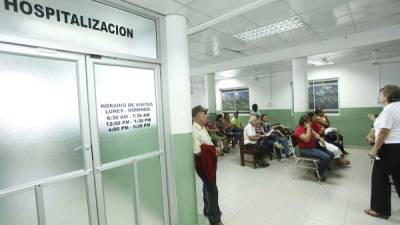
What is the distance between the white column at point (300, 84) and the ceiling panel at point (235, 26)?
2.28m

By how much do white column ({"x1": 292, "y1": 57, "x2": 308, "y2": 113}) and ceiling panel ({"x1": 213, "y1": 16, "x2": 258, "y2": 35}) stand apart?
2278 mm

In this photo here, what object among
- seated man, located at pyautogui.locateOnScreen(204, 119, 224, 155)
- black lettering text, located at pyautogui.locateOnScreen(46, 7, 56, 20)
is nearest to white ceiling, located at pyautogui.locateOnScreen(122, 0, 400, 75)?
A: black lettering text, located at pyautogui.locateOnScreen(46, 7, 56, 20)

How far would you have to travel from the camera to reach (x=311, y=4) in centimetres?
310

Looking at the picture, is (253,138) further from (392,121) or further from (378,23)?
(378,23)

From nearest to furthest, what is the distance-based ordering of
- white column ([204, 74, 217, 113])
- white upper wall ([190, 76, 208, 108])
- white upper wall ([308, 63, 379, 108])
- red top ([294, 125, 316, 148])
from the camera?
1. red top ([294, 125, 316, 148])
2. white upper wall ([308, 63, 379, 108])
3. white column ([204, 74, 217, 113])
4. white upper wall ([190, 76, 208, 108])

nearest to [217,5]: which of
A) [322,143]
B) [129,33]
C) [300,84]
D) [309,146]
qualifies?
[129,33]

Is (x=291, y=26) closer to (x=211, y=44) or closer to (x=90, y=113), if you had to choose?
(x=211, y=44)

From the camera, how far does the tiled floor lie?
9.00 ft

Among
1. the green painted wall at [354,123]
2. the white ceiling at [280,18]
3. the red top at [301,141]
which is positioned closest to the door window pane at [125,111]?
the white ceiling at [280,18]

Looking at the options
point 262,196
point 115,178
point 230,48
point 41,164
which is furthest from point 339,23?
point 41,164

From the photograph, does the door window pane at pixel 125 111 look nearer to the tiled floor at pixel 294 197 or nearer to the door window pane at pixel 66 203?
the door window pane at pixel 66 203

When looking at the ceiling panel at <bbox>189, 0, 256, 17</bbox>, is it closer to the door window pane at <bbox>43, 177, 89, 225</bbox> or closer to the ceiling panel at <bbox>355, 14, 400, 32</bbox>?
the door window pane at <bbox>43, 177, 89, 225</bbox>

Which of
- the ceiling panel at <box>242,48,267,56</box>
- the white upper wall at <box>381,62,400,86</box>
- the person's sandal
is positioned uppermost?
the ceiling panel at <box>242,48,267,56</box>

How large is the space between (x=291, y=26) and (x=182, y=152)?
3221 millimetres
